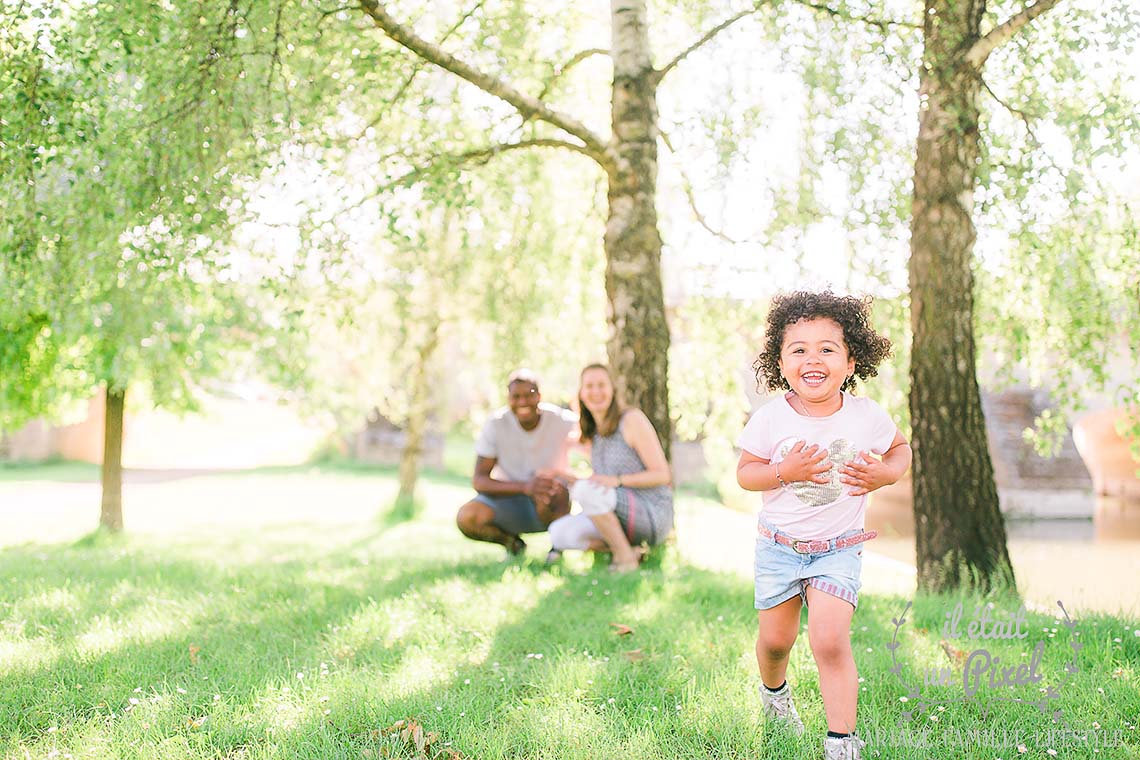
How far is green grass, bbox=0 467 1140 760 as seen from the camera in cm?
290

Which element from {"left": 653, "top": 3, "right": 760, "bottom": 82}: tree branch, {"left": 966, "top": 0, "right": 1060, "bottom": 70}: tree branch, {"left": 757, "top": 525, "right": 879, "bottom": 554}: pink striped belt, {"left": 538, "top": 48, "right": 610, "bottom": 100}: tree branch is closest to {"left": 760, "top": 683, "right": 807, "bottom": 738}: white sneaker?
{"left": 757, "top": 525, "right": 879, "bottom": 554}: pink striped belt

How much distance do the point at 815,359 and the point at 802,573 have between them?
65 cm

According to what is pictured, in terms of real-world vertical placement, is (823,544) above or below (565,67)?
below

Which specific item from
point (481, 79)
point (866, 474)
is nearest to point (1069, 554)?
point (481, 79)

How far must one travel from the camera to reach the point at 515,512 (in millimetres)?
6508

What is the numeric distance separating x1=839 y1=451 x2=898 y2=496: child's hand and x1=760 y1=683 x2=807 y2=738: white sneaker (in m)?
0.74

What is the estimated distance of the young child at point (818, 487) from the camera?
110 inches

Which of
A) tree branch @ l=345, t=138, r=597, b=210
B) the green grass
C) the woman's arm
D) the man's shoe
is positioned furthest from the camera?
the man's shoe

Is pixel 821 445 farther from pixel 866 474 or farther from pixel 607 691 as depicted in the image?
pixel 607 691

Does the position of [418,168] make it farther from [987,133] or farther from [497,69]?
[987,133]

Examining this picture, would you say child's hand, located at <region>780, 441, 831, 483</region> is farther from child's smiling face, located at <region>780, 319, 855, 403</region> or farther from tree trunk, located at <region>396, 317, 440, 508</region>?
tree trunk, located at <region>396, 317, 440, 508</region>

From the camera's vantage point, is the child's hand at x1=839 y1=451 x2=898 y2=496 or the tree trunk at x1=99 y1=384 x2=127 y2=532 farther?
the tree trunk at x1=99 y1=384 x2=127 y2=532

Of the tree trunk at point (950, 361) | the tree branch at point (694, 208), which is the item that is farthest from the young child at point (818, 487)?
the tree branch at point (694, 208)

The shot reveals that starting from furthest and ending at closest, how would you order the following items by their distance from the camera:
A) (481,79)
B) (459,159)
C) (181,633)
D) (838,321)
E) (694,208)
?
(694,208) < (459,159) < (481,79) < (181,633) < (838,321)
